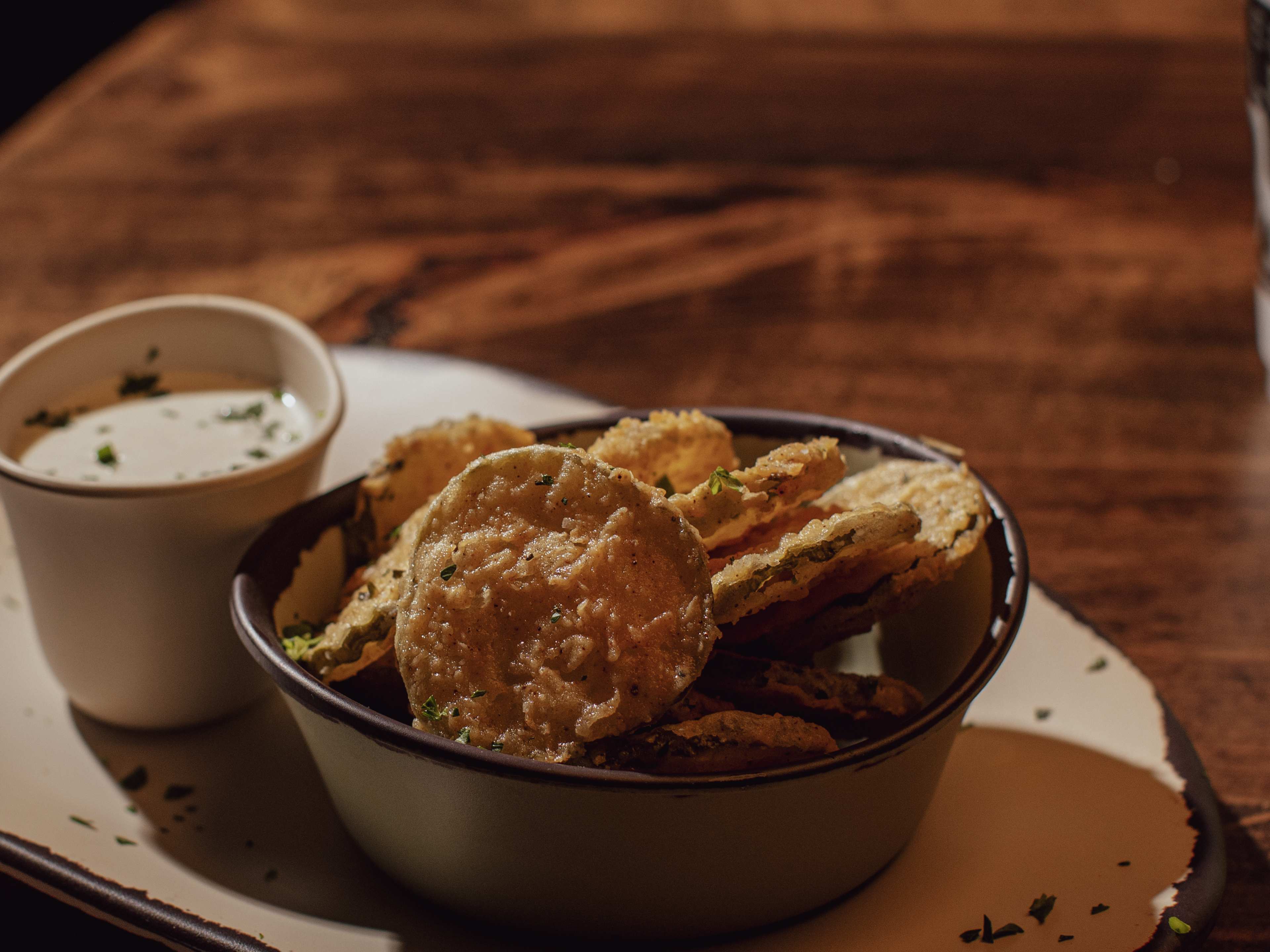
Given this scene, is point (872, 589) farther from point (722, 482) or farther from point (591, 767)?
point (591, 767)

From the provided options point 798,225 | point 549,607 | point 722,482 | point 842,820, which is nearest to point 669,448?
point 722,482

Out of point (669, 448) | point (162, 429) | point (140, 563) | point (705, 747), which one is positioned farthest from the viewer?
point (162, 429)

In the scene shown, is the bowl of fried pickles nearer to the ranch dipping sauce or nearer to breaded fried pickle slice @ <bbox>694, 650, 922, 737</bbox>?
breaded fried pickle slice @ <bbox>694, 650, 922, 737</bbox>

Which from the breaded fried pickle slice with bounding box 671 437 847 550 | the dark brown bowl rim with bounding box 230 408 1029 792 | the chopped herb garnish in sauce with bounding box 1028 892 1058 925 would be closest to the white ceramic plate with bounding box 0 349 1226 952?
the chopped herb garnish in sauce with bounding box 1028 892 1058 925

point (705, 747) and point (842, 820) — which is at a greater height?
point (705, 747)

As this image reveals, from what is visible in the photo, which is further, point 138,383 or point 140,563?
point 138,383

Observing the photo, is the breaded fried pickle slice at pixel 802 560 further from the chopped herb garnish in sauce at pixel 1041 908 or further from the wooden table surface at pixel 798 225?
the wooden table surface at pixel 798 225

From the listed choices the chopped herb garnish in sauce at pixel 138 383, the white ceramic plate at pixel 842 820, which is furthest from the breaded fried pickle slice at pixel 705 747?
the chopped herb garnish in sauce at pixel 138 383

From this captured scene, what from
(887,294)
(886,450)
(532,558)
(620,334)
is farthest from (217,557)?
(887,294)
